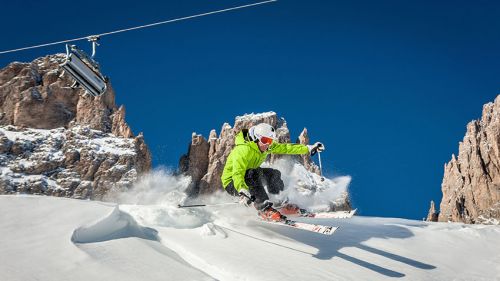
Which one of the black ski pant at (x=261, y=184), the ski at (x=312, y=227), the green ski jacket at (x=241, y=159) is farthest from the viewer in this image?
the black ski pant at (x=261, y=184)

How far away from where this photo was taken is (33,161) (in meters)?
138

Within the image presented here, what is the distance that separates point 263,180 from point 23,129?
15073 cm

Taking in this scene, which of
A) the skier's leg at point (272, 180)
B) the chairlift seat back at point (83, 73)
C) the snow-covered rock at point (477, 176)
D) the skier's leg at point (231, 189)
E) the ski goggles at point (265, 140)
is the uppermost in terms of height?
the snow-covered rock at point (477, 176)

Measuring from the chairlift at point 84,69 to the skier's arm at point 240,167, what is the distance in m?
4.68

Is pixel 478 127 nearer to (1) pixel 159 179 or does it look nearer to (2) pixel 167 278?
(2) pixel 167 278

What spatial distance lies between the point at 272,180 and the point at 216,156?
10908 cm

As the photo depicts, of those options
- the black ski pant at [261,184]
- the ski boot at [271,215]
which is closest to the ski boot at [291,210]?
the black ski pant at [261,184]

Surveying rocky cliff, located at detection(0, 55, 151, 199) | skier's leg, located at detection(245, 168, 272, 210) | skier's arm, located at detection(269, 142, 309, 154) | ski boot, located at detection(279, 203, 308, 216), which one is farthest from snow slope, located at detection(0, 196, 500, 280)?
rocky cliff, located at detection(0, 55, 151, 199)

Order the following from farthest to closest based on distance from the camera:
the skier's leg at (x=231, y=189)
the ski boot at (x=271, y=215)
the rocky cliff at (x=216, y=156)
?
1. the rocky cliff at (x=216, y=156)
2. the skier's leg at (x=231, y=189)
3. the ski boot at (x=271, y=215)

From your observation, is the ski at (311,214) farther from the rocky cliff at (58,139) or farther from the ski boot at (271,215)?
the rocky cliff at (58,139)

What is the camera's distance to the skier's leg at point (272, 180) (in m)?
9.91

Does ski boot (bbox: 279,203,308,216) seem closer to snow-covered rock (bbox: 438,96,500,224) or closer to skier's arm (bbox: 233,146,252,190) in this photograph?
skier's arm (bbox: 233,146,252,190)

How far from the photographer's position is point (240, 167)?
891 cm

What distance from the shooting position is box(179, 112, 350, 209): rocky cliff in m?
117
